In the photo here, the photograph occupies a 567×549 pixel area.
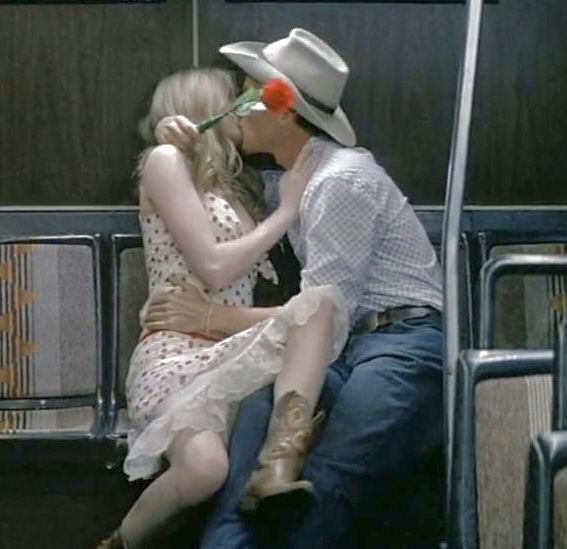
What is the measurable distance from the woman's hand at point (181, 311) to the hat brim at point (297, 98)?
537 mm

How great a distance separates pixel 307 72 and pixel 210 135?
0.30m

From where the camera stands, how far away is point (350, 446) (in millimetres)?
2990

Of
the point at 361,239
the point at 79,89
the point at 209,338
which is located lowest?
the point at 209,338

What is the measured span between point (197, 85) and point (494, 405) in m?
1.73

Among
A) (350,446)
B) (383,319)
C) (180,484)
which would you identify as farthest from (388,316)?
(180,484)

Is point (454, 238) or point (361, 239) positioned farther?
point (361, 239)

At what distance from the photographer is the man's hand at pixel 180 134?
3.48 metres

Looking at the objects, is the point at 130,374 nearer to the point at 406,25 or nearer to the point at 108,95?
the point at 108,95

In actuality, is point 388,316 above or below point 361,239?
below

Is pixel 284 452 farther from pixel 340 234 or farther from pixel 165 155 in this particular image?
pixel 165 155

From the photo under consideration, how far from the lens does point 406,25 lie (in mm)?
4152

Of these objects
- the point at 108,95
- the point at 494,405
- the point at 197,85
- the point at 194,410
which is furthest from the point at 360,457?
the point at 108,95

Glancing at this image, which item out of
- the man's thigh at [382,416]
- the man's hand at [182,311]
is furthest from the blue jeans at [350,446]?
the man's hand at [182,311]

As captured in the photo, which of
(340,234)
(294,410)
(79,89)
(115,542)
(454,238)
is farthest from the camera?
(79,89)
